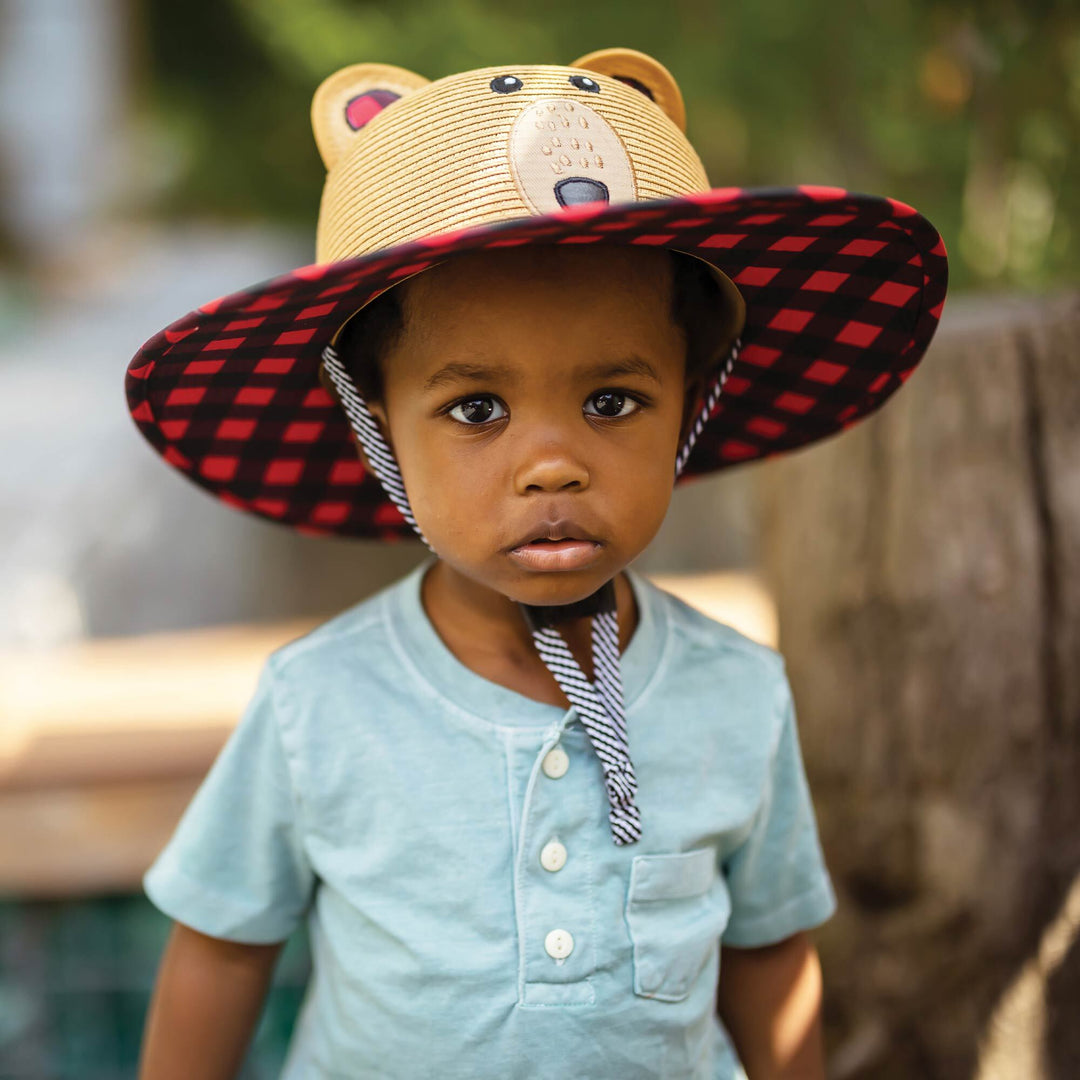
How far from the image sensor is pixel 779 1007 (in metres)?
1.38

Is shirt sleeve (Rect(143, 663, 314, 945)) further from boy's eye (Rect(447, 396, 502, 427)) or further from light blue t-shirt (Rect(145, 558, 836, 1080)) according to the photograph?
boy's eye (Rect(447, 396, 502, 427))

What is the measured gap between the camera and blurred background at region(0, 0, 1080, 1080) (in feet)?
5.20

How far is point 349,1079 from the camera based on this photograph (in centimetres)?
125

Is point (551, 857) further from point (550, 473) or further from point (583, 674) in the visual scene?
point (550, 473)

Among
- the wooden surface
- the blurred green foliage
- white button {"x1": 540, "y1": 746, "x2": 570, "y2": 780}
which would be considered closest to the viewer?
white button {"x1": 540, "y1": 746, "x2": 570, "y2": 780}

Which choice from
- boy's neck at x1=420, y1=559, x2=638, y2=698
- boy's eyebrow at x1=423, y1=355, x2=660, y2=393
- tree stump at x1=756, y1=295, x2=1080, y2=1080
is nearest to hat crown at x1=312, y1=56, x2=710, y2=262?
boy's eyebrow at x1=423, y1=355, x2=660, y2=393

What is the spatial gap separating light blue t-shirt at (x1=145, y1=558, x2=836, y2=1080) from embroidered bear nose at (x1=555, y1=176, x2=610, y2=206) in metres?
0.48

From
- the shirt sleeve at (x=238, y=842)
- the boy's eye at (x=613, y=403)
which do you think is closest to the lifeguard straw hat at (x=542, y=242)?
the boy's eye at (x=613, y=403)

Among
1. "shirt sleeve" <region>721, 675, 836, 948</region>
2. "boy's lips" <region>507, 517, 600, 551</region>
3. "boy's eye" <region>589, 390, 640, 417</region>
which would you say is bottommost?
"shirt sleeve" <region>721, 675, 836, 948</region>

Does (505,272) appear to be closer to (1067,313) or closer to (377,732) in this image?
(377,732)

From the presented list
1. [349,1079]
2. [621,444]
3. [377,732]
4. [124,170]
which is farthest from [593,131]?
[124,170]

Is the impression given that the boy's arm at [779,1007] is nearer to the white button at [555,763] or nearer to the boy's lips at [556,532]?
the white button at [555,763]

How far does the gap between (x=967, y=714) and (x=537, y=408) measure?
2.79 ft

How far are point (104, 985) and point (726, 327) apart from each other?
1.66 metres
